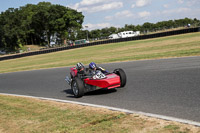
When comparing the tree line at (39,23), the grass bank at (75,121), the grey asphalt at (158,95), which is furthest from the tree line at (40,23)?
the grass bank at (75,121)

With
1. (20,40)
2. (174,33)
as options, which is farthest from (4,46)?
(174,33)

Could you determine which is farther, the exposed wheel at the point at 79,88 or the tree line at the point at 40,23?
the tree line at the point at 40,23

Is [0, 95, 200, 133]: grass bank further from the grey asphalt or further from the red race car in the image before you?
the red race car

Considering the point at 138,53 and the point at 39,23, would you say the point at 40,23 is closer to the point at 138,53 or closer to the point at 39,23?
the point at 39,23

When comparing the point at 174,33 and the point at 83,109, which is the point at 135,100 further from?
the point at 174,33

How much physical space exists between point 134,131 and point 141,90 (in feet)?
11.7

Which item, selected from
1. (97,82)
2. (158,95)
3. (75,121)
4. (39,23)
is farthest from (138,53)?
(39,23)

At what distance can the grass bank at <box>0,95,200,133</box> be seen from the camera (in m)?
4.82

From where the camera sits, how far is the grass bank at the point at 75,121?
482 centimetres

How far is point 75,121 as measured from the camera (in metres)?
5.86

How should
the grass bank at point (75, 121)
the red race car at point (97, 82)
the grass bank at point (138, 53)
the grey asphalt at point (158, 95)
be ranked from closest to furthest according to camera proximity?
1. the grass bank at point (75, 121)
2. the grey asphalt at point (158, 95)
3. the red race car at point (97, 82)
4. the grass bank at point (138, 53)

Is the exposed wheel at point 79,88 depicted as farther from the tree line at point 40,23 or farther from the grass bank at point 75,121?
the tree line at point 40,23

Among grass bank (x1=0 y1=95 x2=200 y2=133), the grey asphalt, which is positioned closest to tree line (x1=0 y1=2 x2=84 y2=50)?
the grey asphalt

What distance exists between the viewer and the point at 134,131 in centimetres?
471
